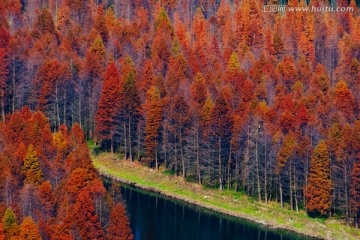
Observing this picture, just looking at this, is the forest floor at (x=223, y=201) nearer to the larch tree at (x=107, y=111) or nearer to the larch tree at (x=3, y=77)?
the larch tree at (x=107, y=111)

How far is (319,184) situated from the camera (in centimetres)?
9312

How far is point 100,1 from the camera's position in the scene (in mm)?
179750

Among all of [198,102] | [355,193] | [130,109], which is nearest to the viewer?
[355,193]

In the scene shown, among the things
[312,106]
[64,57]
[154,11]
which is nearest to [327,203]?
[312,106]

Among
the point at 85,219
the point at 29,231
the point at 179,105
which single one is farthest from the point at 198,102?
the point at 29,231

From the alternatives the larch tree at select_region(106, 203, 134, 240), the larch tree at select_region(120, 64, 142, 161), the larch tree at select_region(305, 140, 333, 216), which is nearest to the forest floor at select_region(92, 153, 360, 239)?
the larch tree at select_region(305, 140, 333, 216)

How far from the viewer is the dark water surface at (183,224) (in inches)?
3521

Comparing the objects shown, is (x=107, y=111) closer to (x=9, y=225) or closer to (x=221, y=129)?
(x=221, y=129)

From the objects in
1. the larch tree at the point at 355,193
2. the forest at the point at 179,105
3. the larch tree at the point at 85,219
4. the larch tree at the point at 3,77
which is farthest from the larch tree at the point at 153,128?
the larch tree at the point at 85,219

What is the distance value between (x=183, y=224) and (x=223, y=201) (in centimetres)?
860

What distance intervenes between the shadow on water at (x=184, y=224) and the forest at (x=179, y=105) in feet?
22.5

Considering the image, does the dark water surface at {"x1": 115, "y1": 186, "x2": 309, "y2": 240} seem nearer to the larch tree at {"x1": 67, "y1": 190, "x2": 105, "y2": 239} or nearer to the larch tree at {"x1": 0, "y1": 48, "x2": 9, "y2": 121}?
the larch tree at {"x1": 67, "y1": 190, "x2": 105, "y2": 239}

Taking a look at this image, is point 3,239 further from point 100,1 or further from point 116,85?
point 100,1

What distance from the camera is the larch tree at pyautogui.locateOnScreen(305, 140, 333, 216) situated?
92750mm
